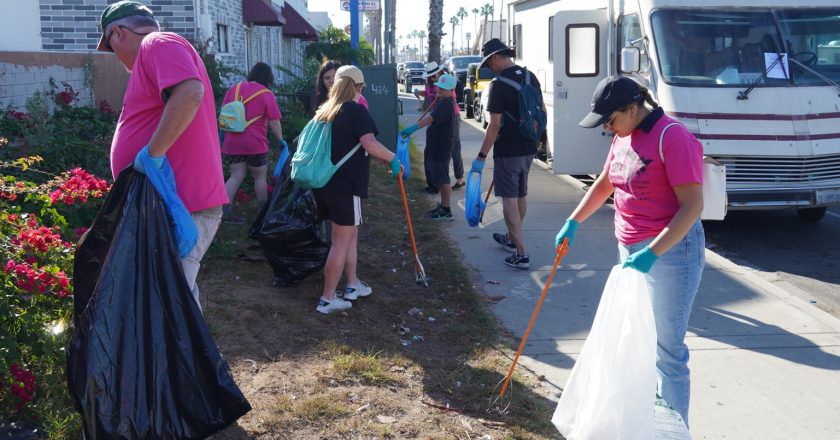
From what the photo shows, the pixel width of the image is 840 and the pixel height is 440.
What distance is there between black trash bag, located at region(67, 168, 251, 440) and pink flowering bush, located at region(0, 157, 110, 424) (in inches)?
8.5

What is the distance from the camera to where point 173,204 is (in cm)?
349

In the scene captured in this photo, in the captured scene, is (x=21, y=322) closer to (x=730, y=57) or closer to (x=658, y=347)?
(x=658, y=347)

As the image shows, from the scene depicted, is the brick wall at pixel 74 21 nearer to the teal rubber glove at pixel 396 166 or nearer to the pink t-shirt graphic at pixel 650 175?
the teal rubber glove at pixel 396 166

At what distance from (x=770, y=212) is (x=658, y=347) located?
7440 mm

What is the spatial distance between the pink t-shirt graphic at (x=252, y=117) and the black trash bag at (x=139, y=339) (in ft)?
14.4

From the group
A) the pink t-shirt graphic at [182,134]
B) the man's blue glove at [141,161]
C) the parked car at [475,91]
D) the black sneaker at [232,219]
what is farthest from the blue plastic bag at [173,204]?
the parked car at [475,91]

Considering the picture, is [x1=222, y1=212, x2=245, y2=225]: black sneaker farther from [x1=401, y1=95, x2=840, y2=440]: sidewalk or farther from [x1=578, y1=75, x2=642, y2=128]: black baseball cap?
[x1=578, y1=75, x2=642, y2=128]: black baseball cap

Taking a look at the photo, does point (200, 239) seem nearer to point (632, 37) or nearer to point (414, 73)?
point (632, 37)

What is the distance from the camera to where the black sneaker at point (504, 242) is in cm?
779

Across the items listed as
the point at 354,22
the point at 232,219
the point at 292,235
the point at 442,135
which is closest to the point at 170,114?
the point at 292,235

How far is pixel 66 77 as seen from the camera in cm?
868

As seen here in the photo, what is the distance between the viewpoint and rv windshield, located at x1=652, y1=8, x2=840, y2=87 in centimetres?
848

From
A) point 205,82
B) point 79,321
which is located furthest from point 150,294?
point 205,82

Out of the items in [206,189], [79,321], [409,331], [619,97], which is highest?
[619,97]
